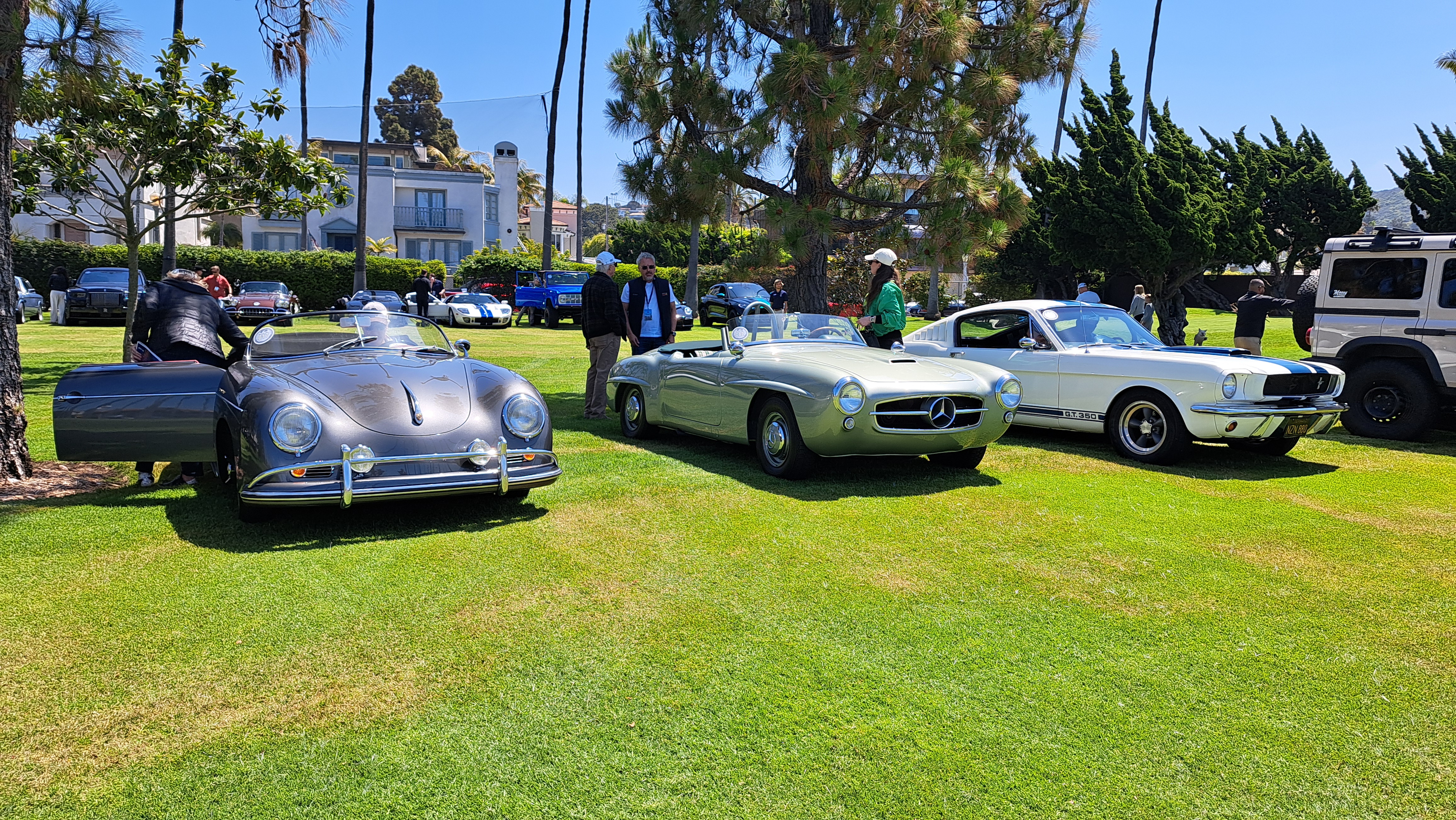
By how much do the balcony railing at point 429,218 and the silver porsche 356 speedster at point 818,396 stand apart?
47.7 m

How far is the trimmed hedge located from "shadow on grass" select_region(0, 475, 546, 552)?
98.6ft

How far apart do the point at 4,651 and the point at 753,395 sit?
15.0ft

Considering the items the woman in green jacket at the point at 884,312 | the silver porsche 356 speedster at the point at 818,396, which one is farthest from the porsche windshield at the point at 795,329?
the woman in green jacket at the point at 884,312

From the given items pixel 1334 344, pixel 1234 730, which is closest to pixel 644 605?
pixel 1234 730

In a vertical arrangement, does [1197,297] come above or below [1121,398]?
above

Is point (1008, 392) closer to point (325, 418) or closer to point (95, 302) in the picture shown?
point (325, 418)

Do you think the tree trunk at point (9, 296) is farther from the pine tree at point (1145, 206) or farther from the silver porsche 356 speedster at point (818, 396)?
the pine tree at point (1145, 206)

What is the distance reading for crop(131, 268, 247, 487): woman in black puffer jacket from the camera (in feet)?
22.4

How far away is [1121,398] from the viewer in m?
8.03

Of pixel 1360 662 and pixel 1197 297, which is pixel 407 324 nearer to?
pixel 1360 662

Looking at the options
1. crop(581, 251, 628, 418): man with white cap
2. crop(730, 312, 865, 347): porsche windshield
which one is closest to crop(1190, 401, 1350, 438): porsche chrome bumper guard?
crop(730, 312, 865, 347): porsche windshield

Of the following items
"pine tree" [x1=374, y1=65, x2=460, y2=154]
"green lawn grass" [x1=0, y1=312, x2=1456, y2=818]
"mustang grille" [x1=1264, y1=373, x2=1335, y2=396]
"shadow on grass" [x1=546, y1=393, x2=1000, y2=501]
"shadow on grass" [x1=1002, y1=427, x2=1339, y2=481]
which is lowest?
"green lawn grass" [x1=0, y1=312, x2=1456, y2=818]

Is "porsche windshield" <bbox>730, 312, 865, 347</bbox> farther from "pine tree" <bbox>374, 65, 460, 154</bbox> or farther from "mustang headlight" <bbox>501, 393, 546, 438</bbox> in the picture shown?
"pine tree" <bbox>374, 65, 460, 154</bbox>

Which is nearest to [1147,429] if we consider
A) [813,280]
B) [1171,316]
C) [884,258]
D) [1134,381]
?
[1134,381]
